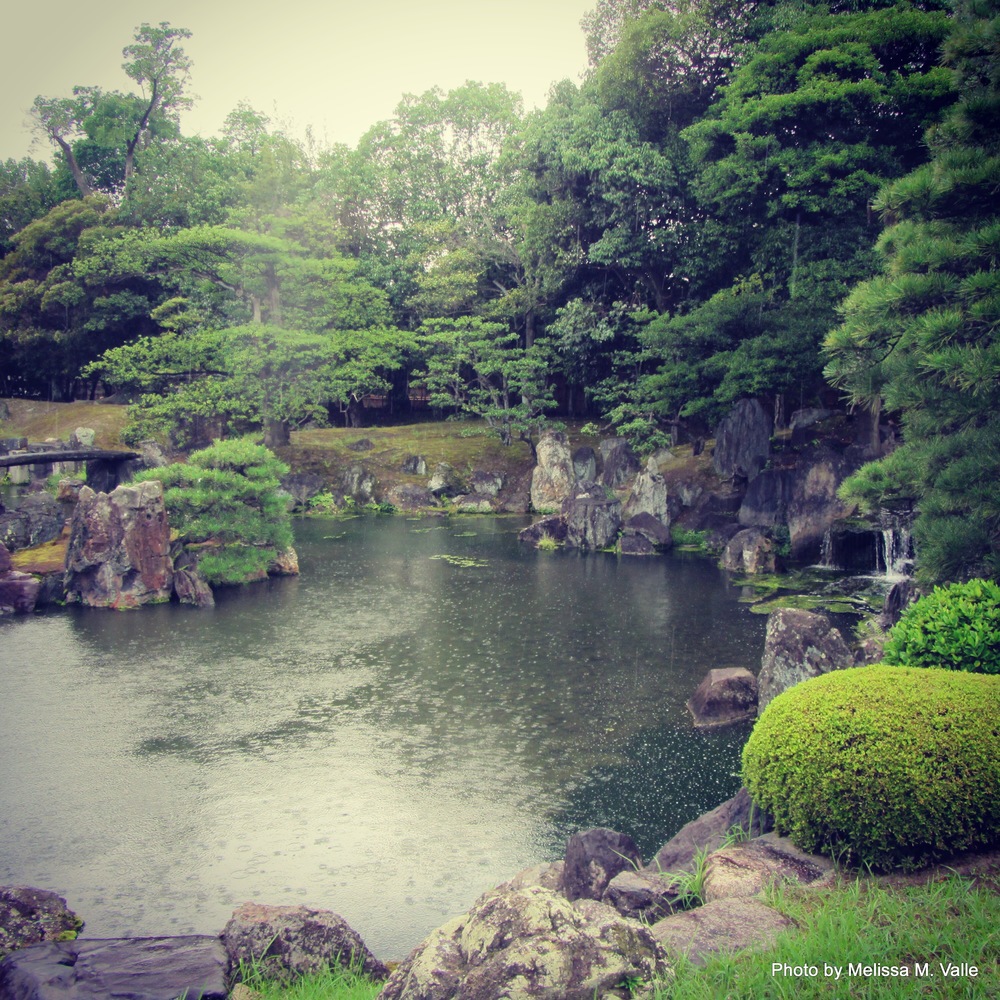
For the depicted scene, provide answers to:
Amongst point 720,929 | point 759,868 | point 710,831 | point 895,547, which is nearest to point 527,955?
point 720,929

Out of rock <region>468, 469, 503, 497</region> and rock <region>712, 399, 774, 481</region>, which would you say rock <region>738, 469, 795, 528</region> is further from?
rock <region>468, 469, 503, 497</region>

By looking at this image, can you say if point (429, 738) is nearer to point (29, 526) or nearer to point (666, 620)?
point (666, 620)

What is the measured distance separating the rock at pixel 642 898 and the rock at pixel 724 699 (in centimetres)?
475

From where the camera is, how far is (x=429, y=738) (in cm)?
996

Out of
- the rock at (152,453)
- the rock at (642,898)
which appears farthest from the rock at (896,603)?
the rock at (152,453)

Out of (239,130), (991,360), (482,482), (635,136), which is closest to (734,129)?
(635,136)

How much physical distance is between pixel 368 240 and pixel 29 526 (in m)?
25.0

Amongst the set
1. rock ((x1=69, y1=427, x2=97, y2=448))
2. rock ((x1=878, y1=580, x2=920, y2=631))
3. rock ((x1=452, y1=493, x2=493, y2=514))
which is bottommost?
rock ((x1=878, y1=580, x2=920, y2=631))

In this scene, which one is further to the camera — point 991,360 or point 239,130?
point 239,130

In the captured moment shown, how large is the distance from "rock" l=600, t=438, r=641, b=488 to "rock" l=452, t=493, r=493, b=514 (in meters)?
4.88

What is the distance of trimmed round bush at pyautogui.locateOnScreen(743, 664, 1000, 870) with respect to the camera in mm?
5195

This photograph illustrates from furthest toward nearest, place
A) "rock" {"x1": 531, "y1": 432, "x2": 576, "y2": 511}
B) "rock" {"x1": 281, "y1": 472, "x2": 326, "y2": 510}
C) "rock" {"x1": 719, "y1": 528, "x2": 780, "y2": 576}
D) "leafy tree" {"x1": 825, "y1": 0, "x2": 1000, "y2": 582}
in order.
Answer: "rock" {"x1": 281, "y1": 472, "x2": 326, "y2": 510} → "rock" {"x1": 531, "y1": 432, "x2": 576, "y2": 511} → "rock" {"x1": 719, "y1": 528, "x2": 780, "y2": 576} → "leafy tree" {"x1": 825, "y1": 0, "x2": 1000, "y2": 582}

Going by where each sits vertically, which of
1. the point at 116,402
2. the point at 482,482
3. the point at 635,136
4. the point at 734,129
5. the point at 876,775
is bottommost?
the point at 876,775

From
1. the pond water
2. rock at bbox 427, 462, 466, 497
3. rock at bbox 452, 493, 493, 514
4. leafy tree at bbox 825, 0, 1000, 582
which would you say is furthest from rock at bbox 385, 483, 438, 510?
leafy tree at bbox 825, 0, 1000, 582
